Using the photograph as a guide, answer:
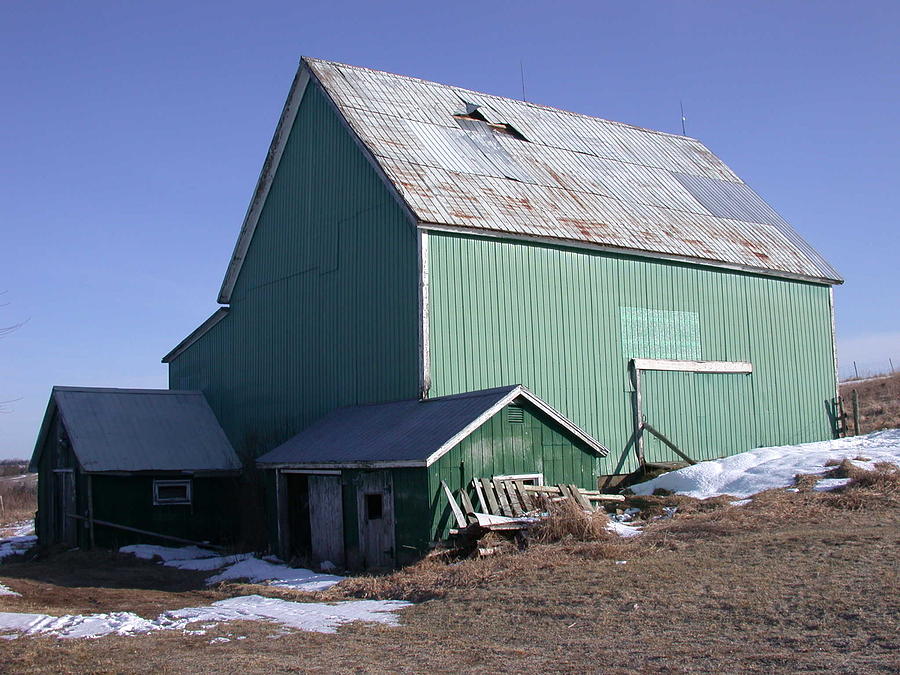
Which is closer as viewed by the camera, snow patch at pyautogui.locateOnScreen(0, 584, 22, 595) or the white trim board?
snow patch at pyautogui.locateOnScreen(0, 584, 22, 595)

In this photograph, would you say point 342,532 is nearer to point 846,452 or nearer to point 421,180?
point 421,180

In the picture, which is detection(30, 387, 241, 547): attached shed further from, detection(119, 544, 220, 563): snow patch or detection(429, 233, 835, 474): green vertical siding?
detection(429, 233, 835, 474): green vertical siding

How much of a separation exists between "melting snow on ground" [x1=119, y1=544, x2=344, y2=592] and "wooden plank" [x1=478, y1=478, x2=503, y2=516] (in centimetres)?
264

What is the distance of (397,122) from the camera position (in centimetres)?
2303

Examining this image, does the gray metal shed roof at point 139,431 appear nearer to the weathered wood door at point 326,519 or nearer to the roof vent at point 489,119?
the weathered wood door at point 326,519

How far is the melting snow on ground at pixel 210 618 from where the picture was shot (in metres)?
11.4

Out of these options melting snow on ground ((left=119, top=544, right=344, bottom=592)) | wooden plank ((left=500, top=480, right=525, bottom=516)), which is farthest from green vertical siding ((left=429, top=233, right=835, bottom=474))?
melting snow on ground ((left=119, top=544, right=344, bottom=592))

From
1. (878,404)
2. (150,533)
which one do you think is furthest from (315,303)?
(878,404)

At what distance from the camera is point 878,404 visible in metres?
37.4

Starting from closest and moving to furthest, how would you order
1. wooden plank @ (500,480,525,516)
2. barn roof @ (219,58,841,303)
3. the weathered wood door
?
wooden plank @ (500,480,525,516)
the weathered wood door
barn roof @ (219,58,841,303)

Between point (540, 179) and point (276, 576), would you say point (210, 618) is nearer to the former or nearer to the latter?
point (276, 576)

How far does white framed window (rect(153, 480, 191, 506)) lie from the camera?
22.4 metres

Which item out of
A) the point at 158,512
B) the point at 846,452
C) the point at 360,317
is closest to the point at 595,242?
the point at 360,317

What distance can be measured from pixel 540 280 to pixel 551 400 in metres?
2.54
